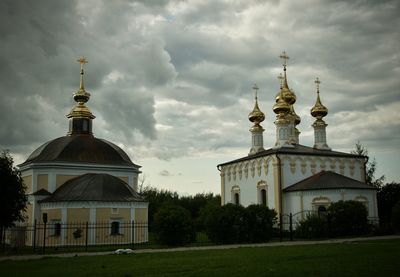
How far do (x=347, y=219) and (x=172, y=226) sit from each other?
969 centimetres

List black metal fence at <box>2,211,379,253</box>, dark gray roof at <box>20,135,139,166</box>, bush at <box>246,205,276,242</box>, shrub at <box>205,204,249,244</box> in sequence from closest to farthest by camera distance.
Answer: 1. shrub at <box>205,204,249,244</box>
2. bush at <box>246,205,276,242</box>
3. black metal fence at <box>2,211,379,253</box>
4. dark gray roof at <box>20,135,139,166</box>

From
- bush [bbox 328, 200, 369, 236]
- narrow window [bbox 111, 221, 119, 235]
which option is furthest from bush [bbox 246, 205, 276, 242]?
narrow window [bbox 111, 221, 119, 235]

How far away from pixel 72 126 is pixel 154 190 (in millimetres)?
31868

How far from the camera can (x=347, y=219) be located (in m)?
25.4

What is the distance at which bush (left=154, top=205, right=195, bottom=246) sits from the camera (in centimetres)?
2228

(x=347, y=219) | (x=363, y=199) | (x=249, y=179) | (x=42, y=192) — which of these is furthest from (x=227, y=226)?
(x=42, y=192)

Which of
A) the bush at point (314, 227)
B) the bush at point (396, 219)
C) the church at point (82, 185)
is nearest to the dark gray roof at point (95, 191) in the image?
the church at point (82, 185)

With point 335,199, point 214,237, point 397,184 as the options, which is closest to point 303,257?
point 214,237

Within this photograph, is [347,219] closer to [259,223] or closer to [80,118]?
[259,223]

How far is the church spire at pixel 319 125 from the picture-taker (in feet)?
125

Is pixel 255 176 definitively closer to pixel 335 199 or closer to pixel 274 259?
pixel 335 199

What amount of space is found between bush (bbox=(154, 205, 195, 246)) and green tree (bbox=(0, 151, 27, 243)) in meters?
6.47

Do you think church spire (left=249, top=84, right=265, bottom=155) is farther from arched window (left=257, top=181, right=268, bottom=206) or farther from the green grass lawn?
the green grass lawn

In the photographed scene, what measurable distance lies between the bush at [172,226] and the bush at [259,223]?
→ 3188 millimetres
